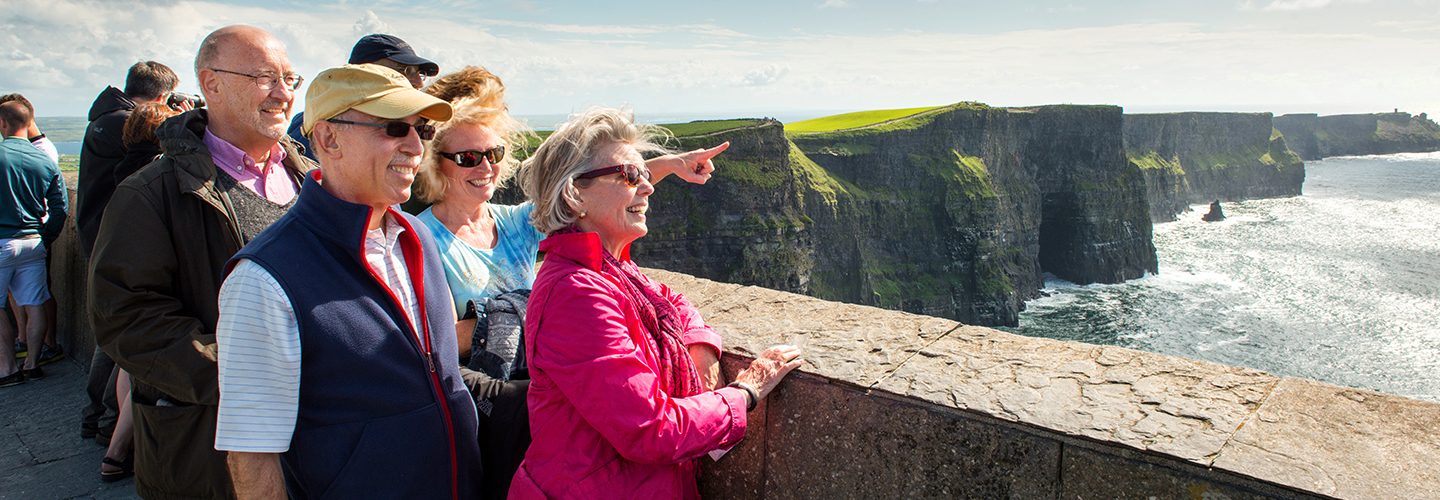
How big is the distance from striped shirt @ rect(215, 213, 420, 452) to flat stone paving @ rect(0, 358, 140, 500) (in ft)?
9.80

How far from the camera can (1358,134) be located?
18000 centimetres

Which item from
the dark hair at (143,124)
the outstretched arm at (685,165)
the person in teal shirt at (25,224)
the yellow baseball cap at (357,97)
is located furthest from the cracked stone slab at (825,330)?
the person in teal shirt at (25,224)

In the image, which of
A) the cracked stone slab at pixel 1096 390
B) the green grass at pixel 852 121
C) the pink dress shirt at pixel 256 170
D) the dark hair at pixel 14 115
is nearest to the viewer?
the cracked stone slab at pixel 1096 390

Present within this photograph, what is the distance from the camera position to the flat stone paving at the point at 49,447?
401 centimetres

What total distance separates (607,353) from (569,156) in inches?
28.5

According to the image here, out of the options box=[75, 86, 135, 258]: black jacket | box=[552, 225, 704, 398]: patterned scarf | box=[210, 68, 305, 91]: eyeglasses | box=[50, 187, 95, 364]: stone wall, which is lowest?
box=[50, 187, 95, 364]: stone wall

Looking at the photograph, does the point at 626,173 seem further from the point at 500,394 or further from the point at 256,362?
the point at 256,362

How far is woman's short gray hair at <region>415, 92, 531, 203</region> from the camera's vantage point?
10.7 ft

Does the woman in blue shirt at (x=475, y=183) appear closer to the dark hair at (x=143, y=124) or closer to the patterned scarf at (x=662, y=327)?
the patterned scarf at (x=662, y=327)

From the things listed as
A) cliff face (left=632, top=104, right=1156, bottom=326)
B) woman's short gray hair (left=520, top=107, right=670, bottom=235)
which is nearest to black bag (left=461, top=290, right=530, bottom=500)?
woman's short gray hair (left=520, top=107, right=670, bottom=235)

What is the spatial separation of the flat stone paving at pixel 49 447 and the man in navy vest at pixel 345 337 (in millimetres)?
2947

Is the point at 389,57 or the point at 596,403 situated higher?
the point at 389,57

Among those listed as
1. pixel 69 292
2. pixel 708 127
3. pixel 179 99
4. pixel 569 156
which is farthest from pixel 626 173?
pixel 708 127

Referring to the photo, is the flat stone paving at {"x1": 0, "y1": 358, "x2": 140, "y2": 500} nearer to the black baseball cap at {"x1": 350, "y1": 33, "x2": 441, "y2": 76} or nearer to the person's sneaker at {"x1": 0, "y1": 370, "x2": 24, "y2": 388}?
the person's sneaker at {"x1": 0, "y1": 370, "x2": 24, "y2": 388}
